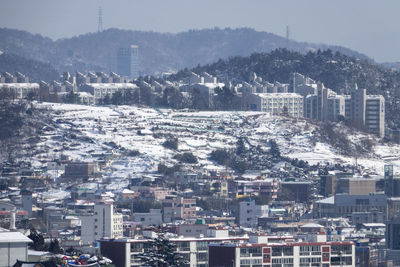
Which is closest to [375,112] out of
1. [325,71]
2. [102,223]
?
[325,71]

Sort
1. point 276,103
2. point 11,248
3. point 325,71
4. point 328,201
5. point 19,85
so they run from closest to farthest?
point 11,248, point 328,201, point 276,103, point 19,85, point 325,71

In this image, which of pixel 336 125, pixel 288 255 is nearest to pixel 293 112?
pixel 336 125

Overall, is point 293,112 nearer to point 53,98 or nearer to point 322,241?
point 53,98

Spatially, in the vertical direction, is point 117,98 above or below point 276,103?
above

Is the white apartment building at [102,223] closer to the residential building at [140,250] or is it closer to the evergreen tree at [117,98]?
the residential building at [140,250]

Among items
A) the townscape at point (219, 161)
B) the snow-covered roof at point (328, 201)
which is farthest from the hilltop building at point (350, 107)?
the snow-covered roof at point (328, 201)

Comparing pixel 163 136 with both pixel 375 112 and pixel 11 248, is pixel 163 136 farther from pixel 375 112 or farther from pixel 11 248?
pixel 11 248
